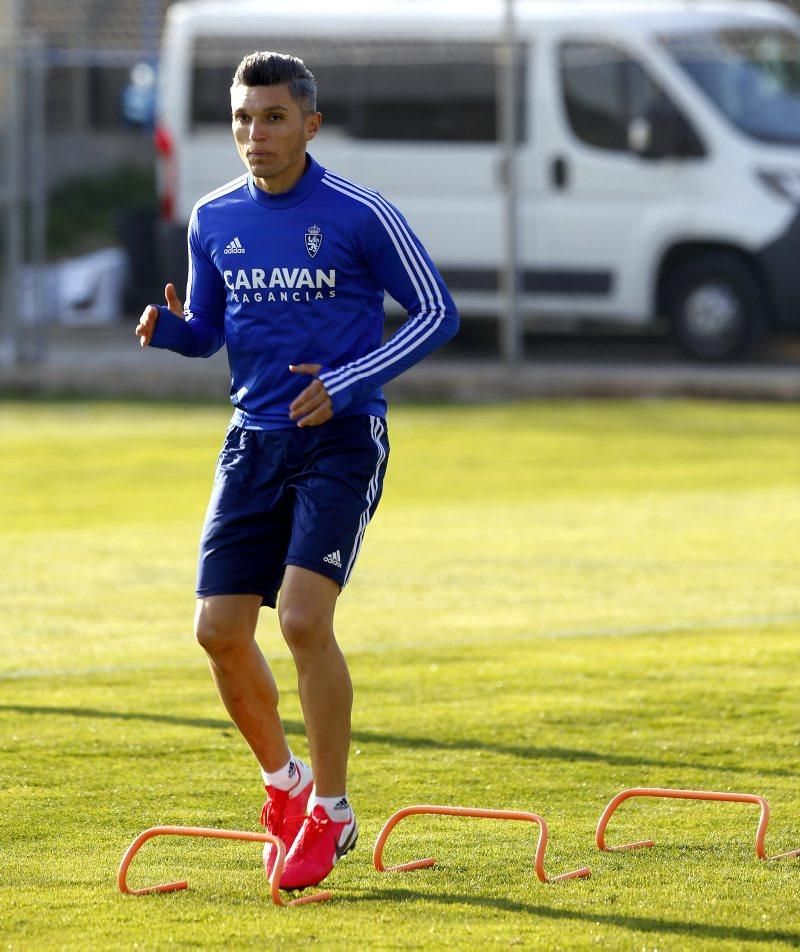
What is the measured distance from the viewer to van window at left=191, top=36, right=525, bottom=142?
1686cm

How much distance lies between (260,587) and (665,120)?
12.2m

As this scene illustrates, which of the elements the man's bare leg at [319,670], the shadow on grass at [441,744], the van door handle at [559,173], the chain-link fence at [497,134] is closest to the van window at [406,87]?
the chain-link fence at [497,134]

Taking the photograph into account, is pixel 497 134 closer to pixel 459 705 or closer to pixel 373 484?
pixel 459 705

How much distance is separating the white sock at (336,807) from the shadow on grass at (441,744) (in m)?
1.30

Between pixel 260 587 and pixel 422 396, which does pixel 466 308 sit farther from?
pixel 260 587

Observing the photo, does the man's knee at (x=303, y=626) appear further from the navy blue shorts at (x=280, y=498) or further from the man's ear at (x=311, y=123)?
the man's ear at (x=311, y=123)

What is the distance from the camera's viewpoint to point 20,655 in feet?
24.3

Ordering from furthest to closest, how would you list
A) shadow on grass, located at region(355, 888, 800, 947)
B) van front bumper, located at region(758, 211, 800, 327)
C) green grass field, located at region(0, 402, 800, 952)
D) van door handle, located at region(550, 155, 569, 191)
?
van door handle, located at region(550, 155, 569, 191) < van front bumper, located at region(758, 211, 800, 327) < green grass field, located at region(0, 402, 800, 952) < shadow on grass, located at region(355, 888, 800, 947)

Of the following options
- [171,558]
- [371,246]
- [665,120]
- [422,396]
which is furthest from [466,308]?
[371,246]

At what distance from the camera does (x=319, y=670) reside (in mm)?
4691

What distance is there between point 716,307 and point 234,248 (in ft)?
39.4

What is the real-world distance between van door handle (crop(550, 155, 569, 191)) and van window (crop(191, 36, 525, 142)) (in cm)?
40

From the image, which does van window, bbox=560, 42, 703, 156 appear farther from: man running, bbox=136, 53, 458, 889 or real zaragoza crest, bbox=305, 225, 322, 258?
real zaragoza crest, bbox=305, 225, 322, 258

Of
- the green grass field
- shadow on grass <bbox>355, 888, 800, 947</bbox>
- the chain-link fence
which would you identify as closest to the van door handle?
the chain-link fence
